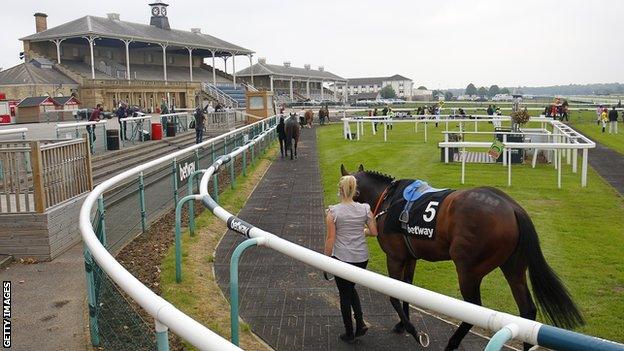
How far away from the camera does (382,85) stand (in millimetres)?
154375

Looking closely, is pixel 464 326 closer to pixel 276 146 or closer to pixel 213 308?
pixel 213 308

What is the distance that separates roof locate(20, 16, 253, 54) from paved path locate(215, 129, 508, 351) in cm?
3705

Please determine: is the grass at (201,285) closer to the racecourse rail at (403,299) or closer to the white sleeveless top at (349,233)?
the white sleeveless top at (349,233)

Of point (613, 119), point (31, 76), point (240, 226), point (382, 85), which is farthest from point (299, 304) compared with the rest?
point (382, 85)

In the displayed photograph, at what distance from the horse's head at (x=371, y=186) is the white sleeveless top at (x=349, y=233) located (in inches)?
21.8

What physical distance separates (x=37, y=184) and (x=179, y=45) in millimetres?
44723

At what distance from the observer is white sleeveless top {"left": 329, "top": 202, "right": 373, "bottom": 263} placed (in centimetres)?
485

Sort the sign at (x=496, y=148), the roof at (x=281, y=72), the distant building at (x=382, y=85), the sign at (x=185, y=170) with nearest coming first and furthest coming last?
the sign at (x=185, y=170), the sign at (x=496, y=148), the roof at (x=281, y=72), the distant building at (x=382, y=85)

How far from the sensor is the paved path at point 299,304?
193 inches

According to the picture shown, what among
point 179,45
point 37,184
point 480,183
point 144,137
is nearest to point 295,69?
point 179,45

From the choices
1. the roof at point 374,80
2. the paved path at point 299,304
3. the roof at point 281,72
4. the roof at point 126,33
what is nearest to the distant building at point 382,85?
the roof at point 374,80

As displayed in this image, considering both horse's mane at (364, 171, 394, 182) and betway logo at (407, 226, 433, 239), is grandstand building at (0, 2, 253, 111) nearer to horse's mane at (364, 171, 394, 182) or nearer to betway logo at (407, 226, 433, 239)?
horse's mane at (364, 171, 394, 182)

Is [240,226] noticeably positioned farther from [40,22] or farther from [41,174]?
[40,22]
